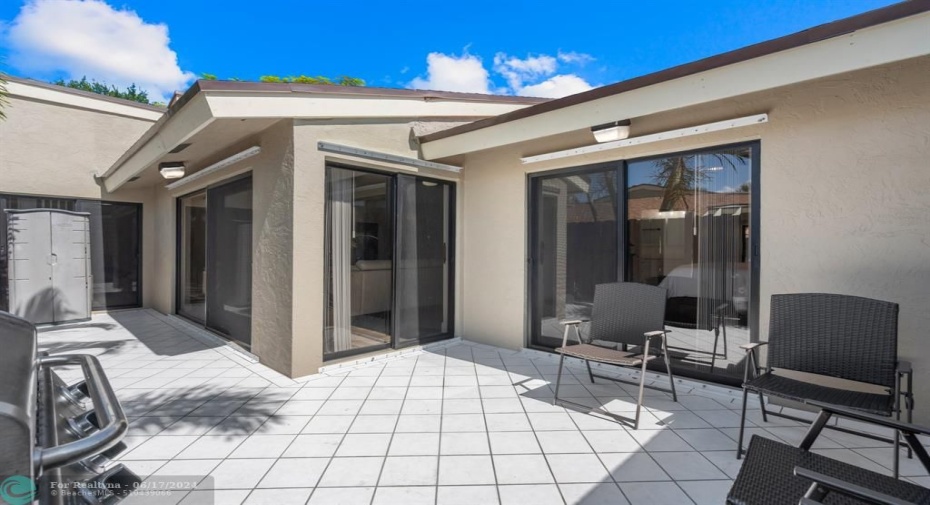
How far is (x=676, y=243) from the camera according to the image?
398 cm

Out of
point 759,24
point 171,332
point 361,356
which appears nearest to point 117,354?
point 171,332

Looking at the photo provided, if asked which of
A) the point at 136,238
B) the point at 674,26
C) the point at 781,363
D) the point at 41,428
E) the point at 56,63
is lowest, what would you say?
the point at 781,363

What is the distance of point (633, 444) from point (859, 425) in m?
1.82

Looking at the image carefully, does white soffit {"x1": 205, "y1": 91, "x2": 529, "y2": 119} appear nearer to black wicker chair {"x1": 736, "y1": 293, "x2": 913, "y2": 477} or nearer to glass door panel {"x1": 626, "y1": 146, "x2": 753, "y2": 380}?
glass door panel {"x1": 626, "y1": 146, "x2": 753, "y2": 380}

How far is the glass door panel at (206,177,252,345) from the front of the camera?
16.7 feet

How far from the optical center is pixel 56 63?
18.1m

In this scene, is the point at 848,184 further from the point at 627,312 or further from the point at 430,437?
the point at 430,437

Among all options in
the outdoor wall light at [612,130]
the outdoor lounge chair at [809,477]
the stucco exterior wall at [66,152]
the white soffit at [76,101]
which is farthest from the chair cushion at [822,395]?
the white soffit at [76,101]

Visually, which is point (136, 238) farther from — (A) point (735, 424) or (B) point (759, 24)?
(B) point (759, 24)

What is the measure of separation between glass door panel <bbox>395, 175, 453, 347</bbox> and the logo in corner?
13.4ft

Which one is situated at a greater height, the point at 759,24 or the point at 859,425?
the point at 759,24

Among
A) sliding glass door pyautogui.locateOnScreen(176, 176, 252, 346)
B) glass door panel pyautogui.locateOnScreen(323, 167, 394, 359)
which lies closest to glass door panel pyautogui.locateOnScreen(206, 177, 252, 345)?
sliding glass door pyautogui.locateOnScreen(176, 176, 252, 346)

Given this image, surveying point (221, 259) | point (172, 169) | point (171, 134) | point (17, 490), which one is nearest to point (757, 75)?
point (17, 490)

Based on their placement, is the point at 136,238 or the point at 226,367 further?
the point at 136,238
